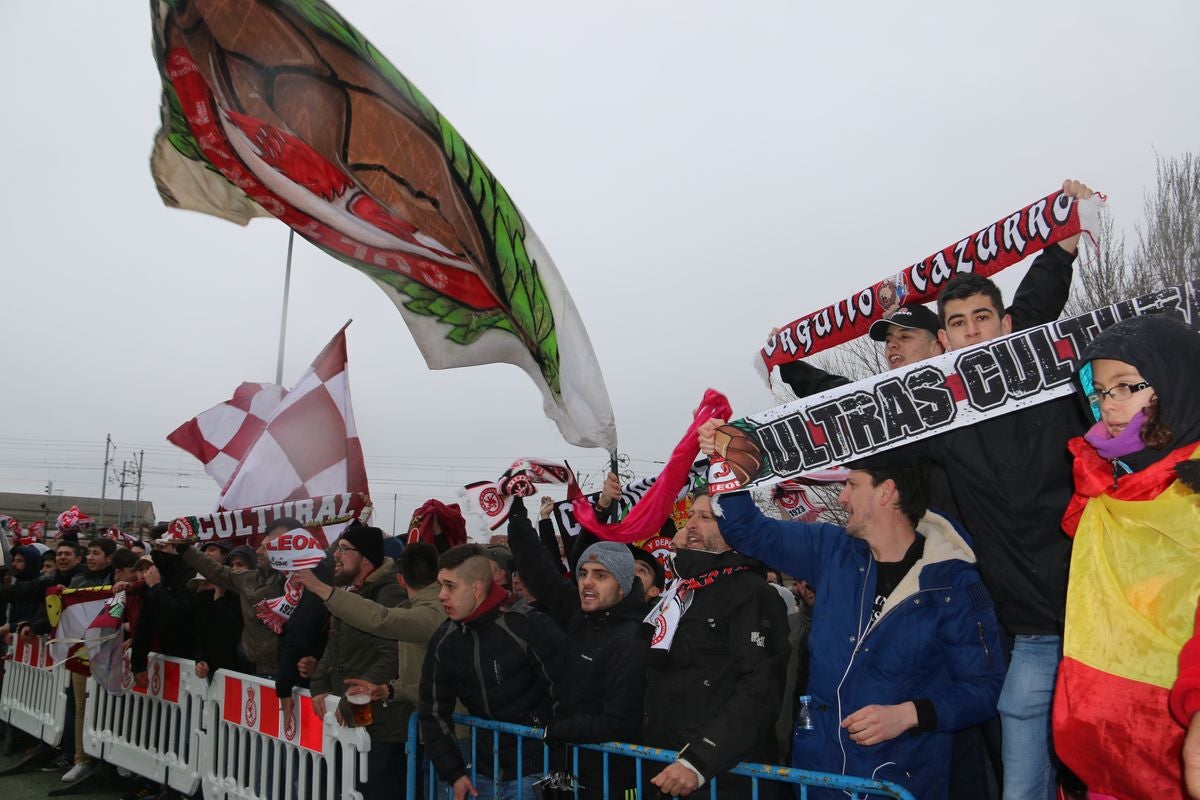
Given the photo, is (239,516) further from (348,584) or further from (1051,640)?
(1051,640)

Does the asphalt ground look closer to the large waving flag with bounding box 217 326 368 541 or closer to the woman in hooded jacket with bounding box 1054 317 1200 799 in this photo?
the large waving flag with bounding box 217 326 368 541

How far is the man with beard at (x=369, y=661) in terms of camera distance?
477 cm

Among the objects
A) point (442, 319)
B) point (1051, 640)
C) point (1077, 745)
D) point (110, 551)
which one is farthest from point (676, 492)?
point (110, 551)

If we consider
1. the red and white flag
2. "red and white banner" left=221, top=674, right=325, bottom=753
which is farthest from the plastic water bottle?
the red and white flag

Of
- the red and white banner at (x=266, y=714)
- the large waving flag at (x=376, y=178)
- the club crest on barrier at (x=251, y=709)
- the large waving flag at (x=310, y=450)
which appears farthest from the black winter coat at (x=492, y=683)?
the large waving flag at (x=310, y=450)

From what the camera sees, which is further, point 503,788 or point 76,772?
point 76,772

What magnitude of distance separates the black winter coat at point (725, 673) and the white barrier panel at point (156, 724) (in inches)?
170

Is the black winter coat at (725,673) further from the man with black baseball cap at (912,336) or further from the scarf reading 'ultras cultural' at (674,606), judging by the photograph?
the man with black baseball cap at (912,336)

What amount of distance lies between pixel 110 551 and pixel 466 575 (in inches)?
248

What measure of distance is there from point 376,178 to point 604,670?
3.62 metres

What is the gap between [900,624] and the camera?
3020mm

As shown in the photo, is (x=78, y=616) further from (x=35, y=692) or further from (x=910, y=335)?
(x=910, y=335)

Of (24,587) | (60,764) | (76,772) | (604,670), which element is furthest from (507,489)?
(24,587)

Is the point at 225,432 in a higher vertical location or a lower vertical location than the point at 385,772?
higher
